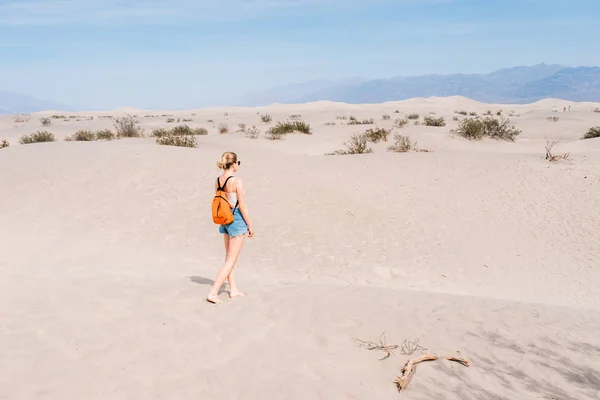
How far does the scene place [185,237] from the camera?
9.09 metres

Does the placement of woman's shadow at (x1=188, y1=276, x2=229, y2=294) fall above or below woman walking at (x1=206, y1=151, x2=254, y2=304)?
below

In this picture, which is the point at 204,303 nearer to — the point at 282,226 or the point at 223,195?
the point at 223,195

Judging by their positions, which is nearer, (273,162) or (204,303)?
(204,303)

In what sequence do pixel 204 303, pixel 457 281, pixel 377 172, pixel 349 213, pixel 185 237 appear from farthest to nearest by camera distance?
pixel 377 172, pixel 349 213, pixel 185 237, pixel 457 281, pixel 204 303

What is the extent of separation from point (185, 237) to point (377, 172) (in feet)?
20.9

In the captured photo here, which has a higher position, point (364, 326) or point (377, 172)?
point (377, 172)

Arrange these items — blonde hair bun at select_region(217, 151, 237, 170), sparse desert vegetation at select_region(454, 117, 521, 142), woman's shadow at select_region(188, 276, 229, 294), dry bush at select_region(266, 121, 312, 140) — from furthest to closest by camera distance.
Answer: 1. dry bush at select_region(266, 121, 312, 140)
2. sparse desert vegetation at select_region(454, 117, 521, 142)
3. woman's shadow at select_region(188, 276, 229, 294)
4. blonde hair bun at select_region(217, 151, 237, 170)

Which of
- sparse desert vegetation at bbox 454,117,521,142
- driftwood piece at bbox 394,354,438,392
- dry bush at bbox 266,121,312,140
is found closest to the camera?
driftwood piece at bbox 394,354,438,392

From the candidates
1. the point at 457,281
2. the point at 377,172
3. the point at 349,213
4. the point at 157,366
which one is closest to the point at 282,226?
the point at 349,213

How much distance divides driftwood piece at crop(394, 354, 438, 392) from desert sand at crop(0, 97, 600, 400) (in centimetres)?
12

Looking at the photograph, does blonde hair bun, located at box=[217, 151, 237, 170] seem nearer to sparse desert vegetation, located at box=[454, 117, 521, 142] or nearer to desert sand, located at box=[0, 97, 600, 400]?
desert sand, located at box=[0, 97, 600, 400]

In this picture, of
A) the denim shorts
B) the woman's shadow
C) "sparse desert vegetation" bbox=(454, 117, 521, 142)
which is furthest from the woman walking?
"sparse desert vegetation" bbox=(454, 117, 521, 142)

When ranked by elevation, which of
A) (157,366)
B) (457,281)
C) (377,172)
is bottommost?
(457,281)

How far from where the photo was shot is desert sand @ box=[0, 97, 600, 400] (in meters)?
3.93
